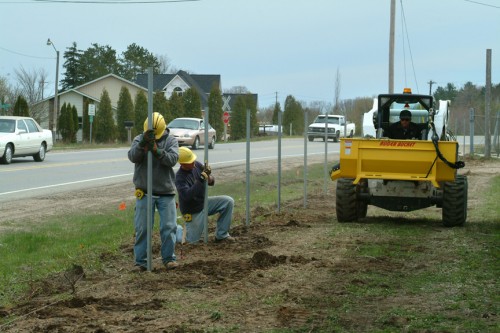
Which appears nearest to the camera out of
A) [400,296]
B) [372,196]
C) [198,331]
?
[198,331]

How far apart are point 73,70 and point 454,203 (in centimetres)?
9157

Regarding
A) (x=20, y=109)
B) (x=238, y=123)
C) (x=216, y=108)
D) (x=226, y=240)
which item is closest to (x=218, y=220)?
(x=226, y=240)

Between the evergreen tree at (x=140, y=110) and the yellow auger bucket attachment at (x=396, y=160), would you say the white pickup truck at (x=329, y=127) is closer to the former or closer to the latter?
the evergreen tree at (x=140, y=110)

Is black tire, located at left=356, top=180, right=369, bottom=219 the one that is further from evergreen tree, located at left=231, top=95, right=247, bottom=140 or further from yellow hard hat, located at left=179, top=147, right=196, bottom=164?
evergreen tree, located at left=231, top=95, right=247, bottom=140

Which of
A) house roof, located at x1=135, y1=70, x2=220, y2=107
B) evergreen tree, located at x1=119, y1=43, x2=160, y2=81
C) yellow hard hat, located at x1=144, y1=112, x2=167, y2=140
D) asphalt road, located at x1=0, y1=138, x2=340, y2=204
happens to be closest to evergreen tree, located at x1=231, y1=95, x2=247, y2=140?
house roof, located at x1=135, y1=70, x2=220, y2=107

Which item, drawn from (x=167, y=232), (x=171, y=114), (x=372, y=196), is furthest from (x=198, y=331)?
(x=171, y=114)

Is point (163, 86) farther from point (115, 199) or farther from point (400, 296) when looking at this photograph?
point (400, 296)

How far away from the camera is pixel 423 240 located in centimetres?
1199

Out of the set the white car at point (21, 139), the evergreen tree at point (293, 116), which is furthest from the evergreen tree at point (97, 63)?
the white car at point (21, 139)

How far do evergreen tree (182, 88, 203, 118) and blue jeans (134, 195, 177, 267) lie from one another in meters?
48.5

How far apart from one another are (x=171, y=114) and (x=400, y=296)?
159 ft

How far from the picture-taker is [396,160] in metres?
13.3

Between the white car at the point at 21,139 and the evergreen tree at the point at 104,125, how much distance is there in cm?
2672

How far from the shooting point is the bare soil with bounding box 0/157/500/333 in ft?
22.3
